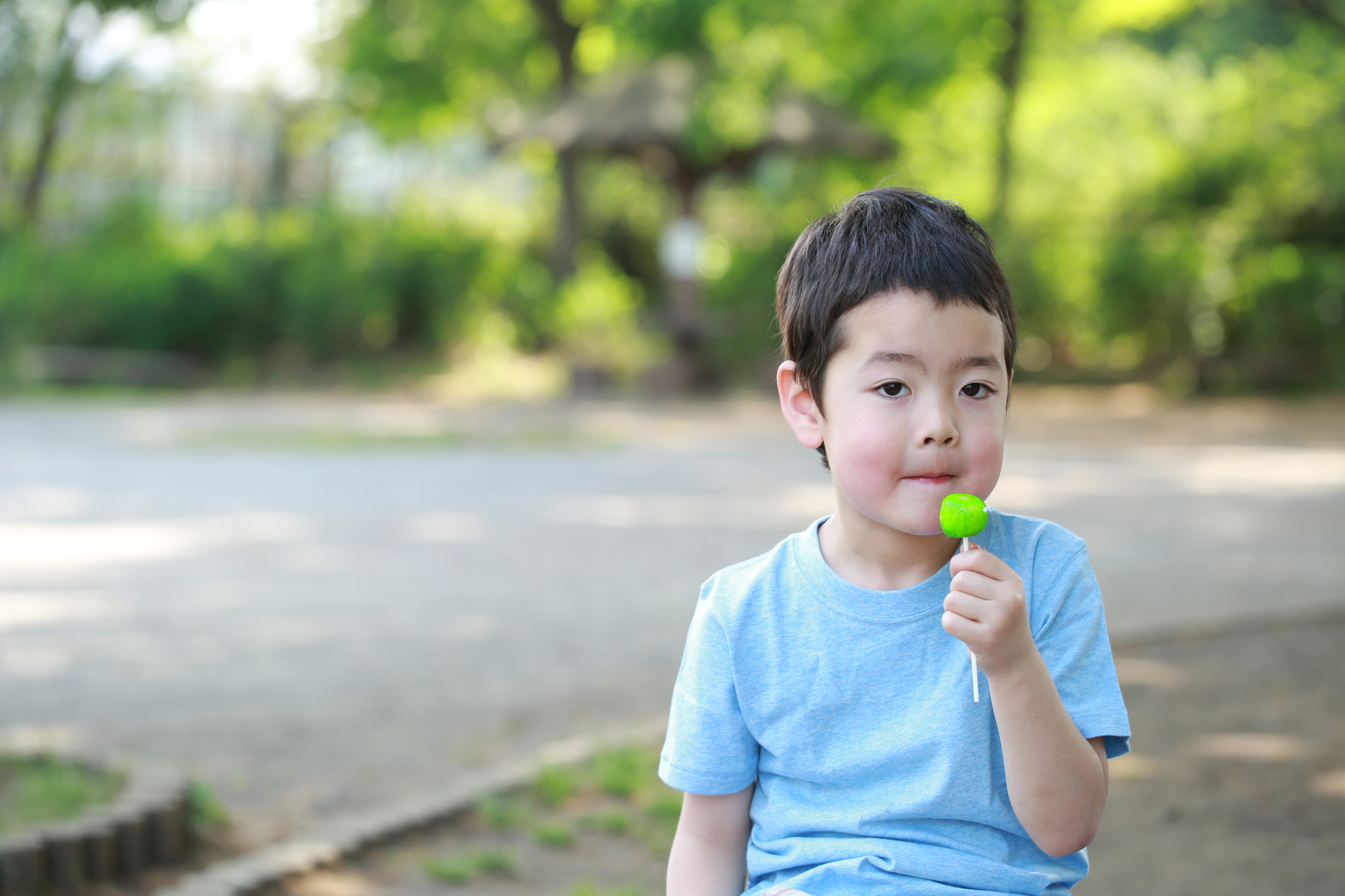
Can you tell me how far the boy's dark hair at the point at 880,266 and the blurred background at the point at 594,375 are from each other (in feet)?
6.08

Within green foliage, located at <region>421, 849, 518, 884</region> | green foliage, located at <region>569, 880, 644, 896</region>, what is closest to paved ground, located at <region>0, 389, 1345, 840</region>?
green foliage, located at <region>421, 849, 518, 884</region>

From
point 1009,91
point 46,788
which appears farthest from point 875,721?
point 1009,91

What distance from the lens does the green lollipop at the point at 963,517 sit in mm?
1483

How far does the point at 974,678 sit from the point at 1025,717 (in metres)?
0.08

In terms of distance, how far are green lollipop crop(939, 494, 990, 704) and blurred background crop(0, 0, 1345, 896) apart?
6.07 ft

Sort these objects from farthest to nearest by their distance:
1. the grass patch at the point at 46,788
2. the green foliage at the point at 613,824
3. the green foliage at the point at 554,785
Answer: the green foliage at the point at 554,785 < the green foliage at the point at 613,824 < the grass patch at the point at 46,788

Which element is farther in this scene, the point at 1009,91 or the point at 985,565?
the point at 1009,91

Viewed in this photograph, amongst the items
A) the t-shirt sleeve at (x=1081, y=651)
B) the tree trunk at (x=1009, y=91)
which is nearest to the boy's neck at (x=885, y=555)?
the t-shirt sleeve at (x=1081, y=651)

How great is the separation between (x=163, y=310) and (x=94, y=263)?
1.67 m

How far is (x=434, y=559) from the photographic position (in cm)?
710

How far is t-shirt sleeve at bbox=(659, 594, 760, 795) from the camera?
1.70 m

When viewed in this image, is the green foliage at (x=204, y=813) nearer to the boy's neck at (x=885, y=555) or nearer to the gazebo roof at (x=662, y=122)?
the boy's neck at (x=885, y=555)

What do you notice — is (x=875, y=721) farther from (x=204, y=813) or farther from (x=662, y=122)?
(x=662, y=122)

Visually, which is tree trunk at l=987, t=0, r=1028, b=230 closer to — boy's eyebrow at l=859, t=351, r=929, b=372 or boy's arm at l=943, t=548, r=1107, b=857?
boy's eyebrow at l=859, t=351, r=929, b=372
